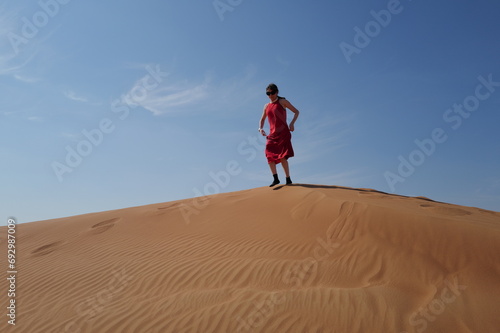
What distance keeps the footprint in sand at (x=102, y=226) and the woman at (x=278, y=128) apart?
4.50m

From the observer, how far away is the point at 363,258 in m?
5.28

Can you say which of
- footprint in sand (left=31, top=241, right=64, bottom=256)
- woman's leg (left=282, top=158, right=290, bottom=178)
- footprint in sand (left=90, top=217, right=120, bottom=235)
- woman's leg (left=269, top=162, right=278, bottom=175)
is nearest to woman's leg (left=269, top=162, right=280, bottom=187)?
woman's leg (left=269, top=162, right=278, bottom=175)

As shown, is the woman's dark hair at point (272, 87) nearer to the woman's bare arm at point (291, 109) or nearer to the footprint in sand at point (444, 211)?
the woman's bare arm at point (291, 109)

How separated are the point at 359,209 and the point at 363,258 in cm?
147

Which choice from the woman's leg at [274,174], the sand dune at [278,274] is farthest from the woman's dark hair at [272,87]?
the sand dune at [278,274]

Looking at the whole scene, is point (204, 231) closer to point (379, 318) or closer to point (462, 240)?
point (379, 318)

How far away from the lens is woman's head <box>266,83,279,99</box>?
8.85m

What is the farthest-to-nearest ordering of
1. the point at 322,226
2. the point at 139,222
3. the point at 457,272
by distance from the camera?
the point at 139,222, the point at 322,226, the point at 457,272

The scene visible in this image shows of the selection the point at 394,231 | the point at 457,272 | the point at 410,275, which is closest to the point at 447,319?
the point at 410,275

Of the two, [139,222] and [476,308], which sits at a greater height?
[139,222]

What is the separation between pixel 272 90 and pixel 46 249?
6.70 meters

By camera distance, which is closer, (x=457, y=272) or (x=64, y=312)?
(x=64, y=312)

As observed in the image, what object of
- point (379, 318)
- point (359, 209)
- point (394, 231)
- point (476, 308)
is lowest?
point (476, 308)

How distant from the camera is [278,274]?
504 cm
